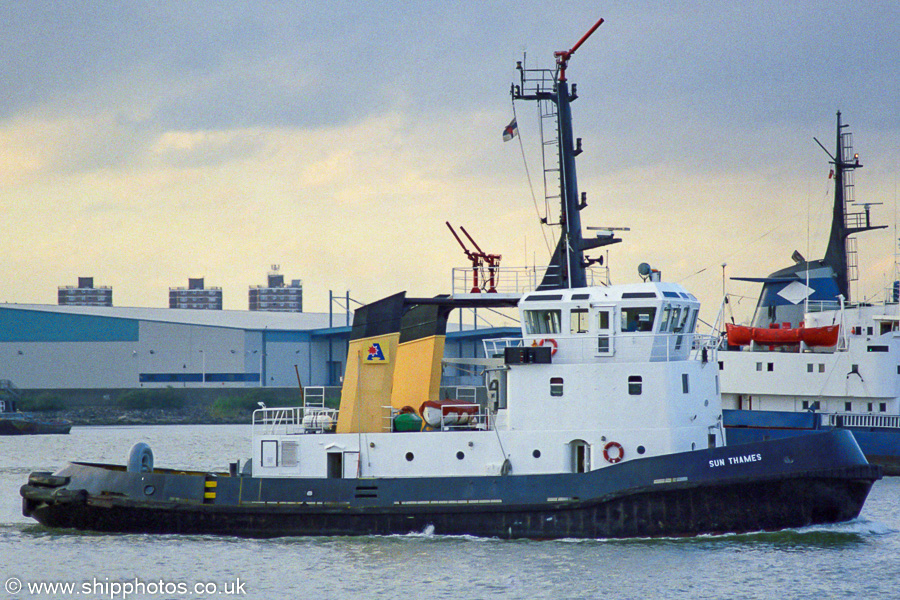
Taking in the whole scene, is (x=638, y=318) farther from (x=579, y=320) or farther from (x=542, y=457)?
(x=542, y=457)

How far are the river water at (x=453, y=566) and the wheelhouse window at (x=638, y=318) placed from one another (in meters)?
3.73

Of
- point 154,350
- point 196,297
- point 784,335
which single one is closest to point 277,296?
point 196,297

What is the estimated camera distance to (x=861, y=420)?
35312mm

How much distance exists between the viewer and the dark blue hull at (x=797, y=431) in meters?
33.8

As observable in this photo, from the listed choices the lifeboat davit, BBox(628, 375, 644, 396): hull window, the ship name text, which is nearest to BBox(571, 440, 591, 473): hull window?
BBox(628, 375, 644, 396): hull window

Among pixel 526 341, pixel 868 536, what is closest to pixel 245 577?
pixel 526 341

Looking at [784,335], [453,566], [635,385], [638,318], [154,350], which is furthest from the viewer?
[154,350]

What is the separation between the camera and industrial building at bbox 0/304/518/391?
68.5 meters

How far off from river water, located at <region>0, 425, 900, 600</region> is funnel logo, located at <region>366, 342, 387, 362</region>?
11.4 ft

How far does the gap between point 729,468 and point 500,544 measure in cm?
401

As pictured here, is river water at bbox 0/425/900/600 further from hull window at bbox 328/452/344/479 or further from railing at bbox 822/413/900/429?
railing at bbox 822/413/900/429

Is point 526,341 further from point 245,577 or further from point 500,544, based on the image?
point 245,577

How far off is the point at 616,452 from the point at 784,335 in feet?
67.6

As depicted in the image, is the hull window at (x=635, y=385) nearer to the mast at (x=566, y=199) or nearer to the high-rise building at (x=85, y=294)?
the mast at (x=566, y=199)
